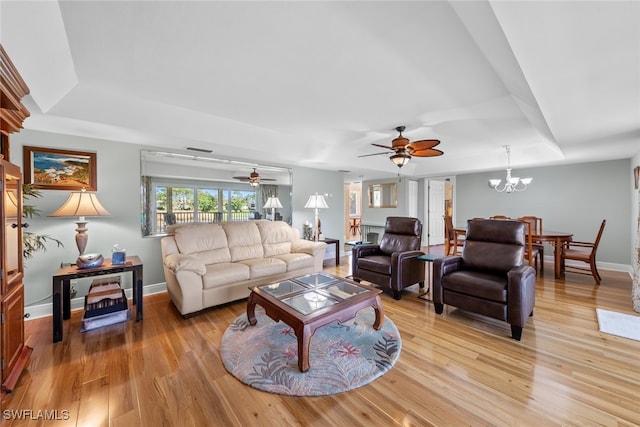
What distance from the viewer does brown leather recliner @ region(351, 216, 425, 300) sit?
3.41 metres

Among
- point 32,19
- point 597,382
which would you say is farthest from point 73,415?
point 597,382

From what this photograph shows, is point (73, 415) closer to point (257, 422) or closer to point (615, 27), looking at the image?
point (257, 422)

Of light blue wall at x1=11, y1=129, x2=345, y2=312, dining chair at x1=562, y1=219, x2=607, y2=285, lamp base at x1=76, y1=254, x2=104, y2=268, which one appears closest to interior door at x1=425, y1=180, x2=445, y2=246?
dining chair at x1=562, y1=219, x2=607, y2=285

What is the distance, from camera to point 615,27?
49.1 inches

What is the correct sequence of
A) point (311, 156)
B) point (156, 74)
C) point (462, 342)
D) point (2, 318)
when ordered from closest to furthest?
1. point (2, 318)
2. point (156, 74)
3. point (462, 342)
4. point (311, 156)

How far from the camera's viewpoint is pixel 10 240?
184 cm

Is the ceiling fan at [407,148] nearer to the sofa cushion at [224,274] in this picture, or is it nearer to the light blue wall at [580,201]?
the sofa cushion at [224,274]

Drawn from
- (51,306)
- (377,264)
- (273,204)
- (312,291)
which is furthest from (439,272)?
(51,306)

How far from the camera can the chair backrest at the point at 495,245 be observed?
2.84m

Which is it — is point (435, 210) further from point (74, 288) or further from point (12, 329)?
point (12, 329)

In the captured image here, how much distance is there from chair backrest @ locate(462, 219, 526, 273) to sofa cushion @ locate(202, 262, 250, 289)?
8.96ft

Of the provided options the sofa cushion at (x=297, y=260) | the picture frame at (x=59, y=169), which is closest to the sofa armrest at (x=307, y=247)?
the sofa cushion at (x=297, y=260)

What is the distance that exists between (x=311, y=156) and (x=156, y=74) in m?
2.79

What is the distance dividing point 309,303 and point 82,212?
2.57 metres
